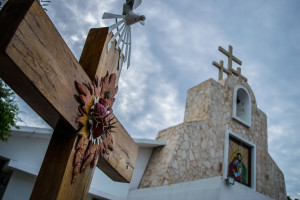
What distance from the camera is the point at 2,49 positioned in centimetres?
84

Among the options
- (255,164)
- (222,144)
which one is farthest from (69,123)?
(255,164)

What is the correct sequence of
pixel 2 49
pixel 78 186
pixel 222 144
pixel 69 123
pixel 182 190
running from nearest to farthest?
1. pixel 2 49
2. pixel 69 123
3. pixel 78 186
4. pixel 182 190
5. pixel 222 144

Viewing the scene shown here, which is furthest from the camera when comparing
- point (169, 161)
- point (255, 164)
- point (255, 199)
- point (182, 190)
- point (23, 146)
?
point (255, 164)

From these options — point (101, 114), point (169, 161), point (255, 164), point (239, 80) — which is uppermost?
point (239, 80)

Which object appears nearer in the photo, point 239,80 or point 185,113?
point 185,113

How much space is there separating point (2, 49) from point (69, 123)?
46 centimetres

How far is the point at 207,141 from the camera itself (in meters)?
7.98

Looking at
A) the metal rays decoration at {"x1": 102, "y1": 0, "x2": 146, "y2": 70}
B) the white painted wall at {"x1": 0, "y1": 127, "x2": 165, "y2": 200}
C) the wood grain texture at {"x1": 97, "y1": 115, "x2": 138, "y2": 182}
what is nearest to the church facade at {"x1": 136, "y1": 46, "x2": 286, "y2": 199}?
the white painted wall at {"x1": 0, "y1": 127, "x2": 165, "y2": 200}

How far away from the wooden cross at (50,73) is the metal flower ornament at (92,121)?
0.04m

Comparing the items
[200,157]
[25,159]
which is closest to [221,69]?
[200,157]

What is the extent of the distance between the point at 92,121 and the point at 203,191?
4725mm

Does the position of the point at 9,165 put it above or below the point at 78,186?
above

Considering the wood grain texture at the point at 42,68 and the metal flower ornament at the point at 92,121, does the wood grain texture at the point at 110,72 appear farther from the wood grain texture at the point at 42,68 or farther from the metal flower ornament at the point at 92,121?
the wood grain texture at the point at 42,68

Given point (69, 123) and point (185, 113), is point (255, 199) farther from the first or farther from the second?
point (69, 123)
